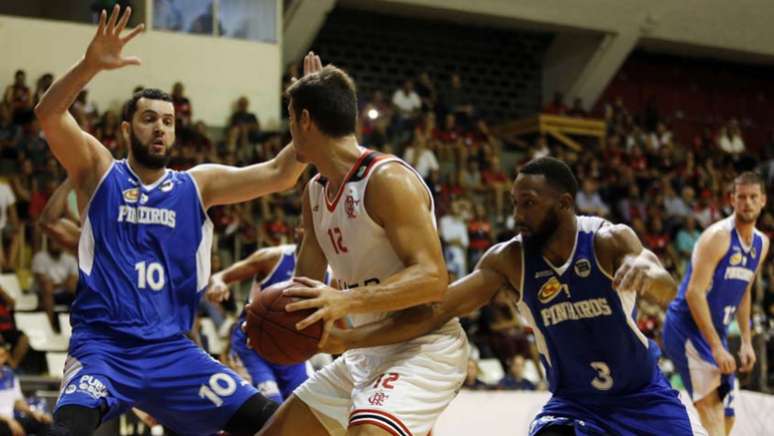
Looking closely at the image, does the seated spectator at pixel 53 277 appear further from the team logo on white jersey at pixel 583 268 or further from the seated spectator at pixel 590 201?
the team logo on white jersey at pixel 583 268

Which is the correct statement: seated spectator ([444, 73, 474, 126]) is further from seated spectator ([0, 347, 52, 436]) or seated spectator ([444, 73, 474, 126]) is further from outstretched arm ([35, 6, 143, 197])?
outstretched arm ([35, 6, 143, 197])

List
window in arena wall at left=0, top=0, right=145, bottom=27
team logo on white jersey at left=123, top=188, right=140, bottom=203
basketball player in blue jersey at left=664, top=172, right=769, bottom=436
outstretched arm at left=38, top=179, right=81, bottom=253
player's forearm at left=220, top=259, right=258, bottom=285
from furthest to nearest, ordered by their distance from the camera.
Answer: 1. window in arena wall at left=0, top=0, right=145, bottom=27
2. player's forearm at left=220, top=259, right=258, bottom=285
3. basketball player in blue jersey at left=664, top=172, right=769, bottom=436
4. outstretched arm at left=38, top=179, right=81, bottom=253
5. team logo on white jersey at left=123, top=188, right=140, bottom=203

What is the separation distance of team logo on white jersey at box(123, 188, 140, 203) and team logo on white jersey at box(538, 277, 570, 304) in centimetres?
196

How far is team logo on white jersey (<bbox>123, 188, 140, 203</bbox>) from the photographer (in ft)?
16.7

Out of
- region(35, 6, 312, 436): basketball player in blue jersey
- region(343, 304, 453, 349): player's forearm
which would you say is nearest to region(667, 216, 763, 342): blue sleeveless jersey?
region(35, 6, 312, 436): basketball player in blue jersey

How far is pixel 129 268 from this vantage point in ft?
16.2

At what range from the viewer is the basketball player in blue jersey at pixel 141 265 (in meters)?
4.73

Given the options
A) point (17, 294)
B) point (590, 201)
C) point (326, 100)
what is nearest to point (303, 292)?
point (326, 100)

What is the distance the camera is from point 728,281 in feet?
24.1

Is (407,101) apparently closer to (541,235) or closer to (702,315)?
(702,315)

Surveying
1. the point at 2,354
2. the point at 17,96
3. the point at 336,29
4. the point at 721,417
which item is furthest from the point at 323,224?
the point at 336,29

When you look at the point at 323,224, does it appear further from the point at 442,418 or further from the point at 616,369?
the point at 442,418

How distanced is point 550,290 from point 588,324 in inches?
8.2

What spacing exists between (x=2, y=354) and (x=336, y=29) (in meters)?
13.2
